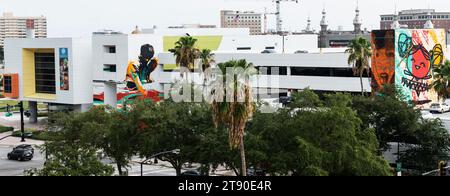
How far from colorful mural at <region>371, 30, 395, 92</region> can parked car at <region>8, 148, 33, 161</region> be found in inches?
1337

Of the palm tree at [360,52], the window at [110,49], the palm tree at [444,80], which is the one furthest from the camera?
the window at [110,49]

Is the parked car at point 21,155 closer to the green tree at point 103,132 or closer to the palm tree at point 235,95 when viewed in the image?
the green tree at point 103,132

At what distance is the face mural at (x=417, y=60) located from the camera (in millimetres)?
74875

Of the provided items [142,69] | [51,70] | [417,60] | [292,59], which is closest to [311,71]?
[292,59]

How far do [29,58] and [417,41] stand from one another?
47.2 m

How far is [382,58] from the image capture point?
246 ft

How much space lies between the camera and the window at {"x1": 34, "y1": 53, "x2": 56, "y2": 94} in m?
91.6

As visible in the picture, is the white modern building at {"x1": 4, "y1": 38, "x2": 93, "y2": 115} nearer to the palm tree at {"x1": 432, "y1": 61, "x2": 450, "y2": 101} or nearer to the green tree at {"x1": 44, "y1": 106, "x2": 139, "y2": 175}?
the green tree at {"x1": 44, "y1": 106, "x2": 139, "y2": 175}

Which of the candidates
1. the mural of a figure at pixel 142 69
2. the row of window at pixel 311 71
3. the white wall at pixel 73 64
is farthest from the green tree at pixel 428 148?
the white wall at pixel 73 64

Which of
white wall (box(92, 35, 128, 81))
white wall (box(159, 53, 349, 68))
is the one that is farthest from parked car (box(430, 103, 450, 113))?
white wall (box(92, 35, 128, 81))

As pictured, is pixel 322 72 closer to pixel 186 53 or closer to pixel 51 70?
pixel 186 53

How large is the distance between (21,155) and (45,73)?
27324mm

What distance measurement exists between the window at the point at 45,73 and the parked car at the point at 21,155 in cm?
2521
